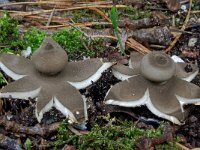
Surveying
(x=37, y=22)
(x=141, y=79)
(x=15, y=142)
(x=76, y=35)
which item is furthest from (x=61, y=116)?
(x=37, y=22)

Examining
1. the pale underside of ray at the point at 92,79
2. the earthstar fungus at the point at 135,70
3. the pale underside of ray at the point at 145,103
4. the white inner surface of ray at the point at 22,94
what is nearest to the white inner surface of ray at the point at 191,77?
Answer: the earthstar fungus at the point at 135,70

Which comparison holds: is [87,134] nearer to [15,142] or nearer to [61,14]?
[15,142]

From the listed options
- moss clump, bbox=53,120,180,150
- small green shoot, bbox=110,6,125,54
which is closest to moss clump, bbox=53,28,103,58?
small green shoot, bbox=110,6,125,54

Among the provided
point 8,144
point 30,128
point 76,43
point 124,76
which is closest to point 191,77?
point 124,76

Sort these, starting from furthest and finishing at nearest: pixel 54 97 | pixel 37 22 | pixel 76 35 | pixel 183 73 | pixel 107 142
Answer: pixel 37 22 < pixel 76 35 < pixel 183 73 < pixel 54 97 < pixel 107 142

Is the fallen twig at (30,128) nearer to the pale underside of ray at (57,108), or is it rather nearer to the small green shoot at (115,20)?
the pale underside of ray at (57,108)
